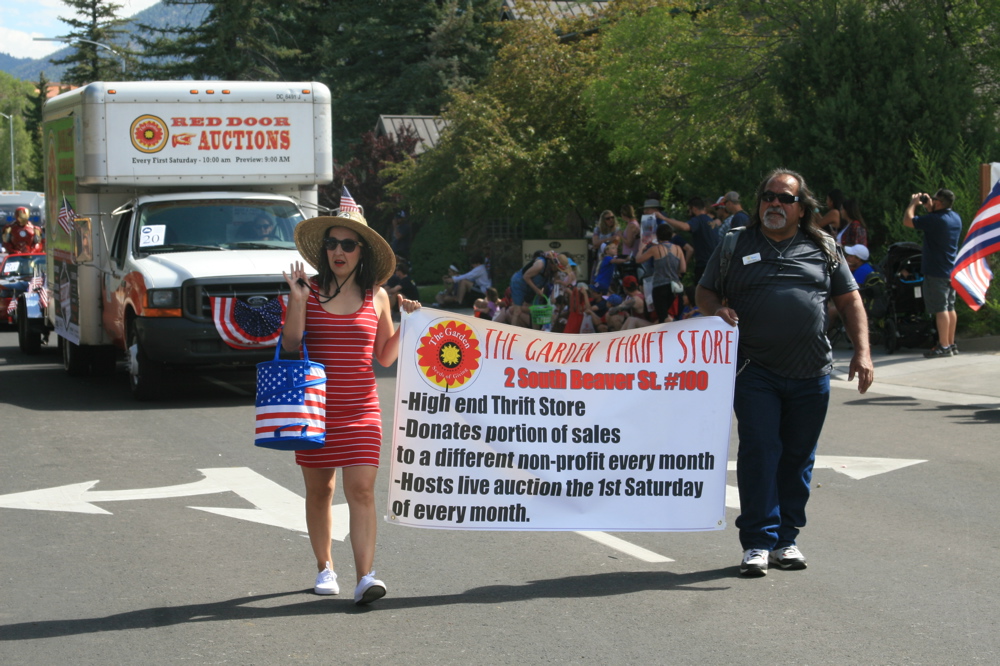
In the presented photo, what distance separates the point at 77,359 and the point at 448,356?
400 inches

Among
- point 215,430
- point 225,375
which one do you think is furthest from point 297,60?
point 215,430

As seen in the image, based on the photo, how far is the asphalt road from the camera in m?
4.95

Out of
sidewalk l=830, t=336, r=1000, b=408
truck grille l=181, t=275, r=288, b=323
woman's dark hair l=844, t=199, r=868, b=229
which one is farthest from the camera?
woman's dark hair l=844, t=199, r=868, b=229

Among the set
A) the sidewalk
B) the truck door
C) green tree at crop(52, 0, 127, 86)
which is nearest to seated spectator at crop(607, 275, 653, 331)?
the sidewalk

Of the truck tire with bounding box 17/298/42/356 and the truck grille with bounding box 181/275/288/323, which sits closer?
the truck grille with bounding box 181/275/288/323

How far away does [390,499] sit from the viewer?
5.84 meters

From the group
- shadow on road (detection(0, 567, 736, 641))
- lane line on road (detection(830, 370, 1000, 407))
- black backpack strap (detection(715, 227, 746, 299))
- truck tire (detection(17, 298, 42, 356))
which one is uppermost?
black backpack strap (detection(715, 227, 746, 299))

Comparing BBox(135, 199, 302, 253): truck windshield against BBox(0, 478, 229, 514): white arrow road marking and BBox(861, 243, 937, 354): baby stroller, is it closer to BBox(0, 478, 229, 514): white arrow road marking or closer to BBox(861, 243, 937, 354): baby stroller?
BBox(0, 478, 229, 514): white arrow road marking

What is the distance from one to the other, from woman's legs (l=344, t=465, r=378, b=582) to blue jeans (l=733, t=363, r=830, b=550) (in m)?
1.82

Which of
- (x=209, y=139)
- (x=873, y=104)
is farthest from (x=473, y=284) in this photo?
(x=209, y=139)

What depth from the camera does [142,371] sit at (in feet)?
40.9

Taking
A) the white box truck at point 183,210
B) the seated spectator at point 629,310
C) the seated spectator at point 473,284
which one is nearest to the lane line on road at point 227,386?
the white box truck at point 183,210

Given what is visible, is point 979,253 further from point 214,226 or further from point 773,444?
point 214,226

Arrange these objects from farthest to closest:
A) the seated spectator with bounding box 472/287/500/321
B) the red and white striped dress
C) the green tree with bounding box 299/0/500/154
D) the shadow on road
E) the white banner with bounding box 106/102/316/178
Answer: the green tree with bounding box 299/0/500/154
the seated spectator with bounding box 472/287/500/321
the white banner with bounding box 106/102/316/178
the red and white striped dress
the shadow on road
